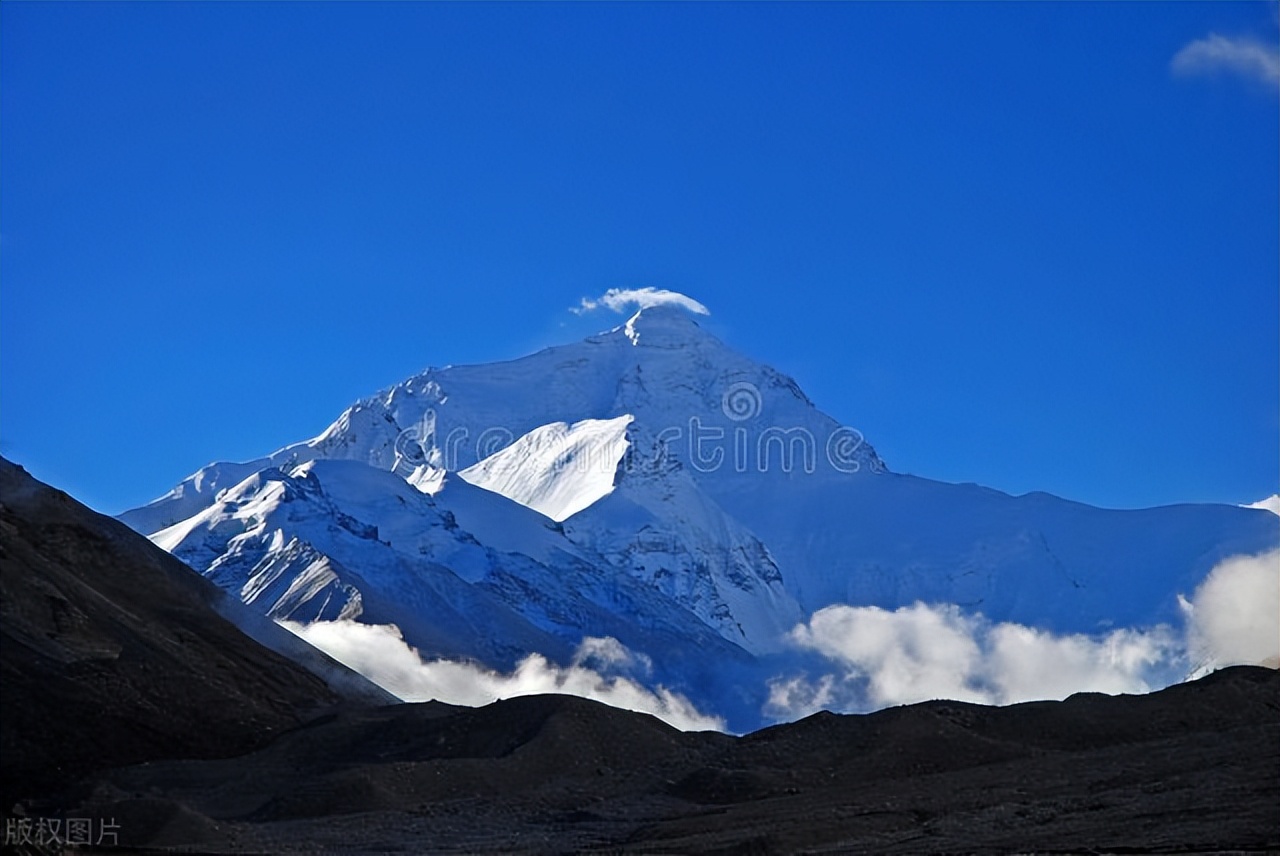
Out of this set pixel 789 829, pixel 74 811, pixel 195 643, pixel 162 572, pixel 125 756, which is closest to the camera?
pixel 789 829

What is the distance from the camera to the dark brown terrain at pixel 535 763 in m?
66.2

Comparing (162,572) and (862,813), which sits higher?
(162,572)

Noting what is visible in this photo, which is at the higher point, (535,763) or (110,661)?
(110,661)

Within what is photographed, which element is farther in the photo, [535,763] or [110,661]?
[110,661]

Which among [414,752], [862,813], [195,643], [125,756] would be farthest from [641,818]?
[195,643]

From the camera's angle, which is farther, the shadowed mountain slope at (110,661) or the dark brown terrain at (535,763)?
the shadowed mountain slope at (110,661)

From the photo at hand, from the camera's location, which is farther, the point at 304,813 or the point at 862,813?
the point at 304,813

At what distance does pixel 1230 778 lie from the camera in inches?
2746

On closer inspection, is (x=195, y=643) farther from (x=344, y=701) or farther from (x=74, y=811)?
(x=74, y=811)

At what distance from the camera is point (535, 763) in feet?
269

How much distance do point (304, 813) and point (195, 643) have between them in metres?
28.5

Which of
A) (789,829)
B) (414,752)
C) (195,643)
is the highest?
(195,643)

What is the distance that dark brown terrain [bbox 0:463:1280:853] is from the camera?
66.2 m

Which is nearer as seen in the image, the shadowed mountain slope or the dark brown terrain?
the dark brown terrain
